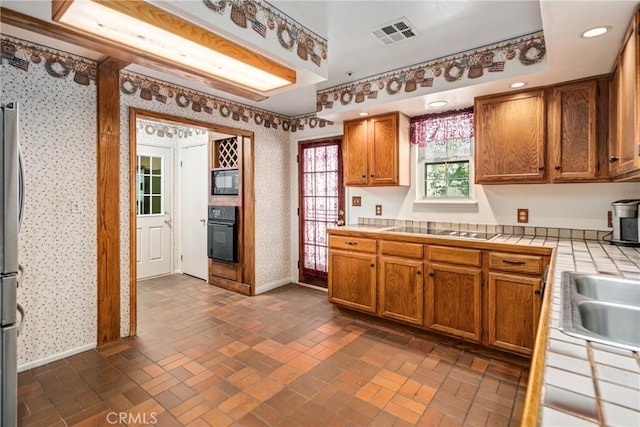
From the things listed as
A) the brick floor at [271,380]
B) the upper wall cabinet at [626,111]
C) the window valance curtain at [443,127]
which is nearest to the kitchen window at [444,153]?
the window valance curtain at [443,127]

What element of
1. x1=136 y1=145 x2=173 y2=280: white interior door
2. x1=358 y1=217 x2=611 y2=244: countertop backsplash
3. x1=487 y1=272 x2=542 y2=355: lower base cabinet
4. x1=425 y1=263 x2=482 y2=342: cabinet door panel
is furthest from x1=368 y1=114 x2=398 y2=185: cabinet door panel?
x1=136 y1=145 x2=173 y2=280: white interior door

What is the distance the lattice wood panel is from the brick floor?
89.0 inches

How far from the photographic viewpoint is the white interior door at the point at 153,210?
5.19m

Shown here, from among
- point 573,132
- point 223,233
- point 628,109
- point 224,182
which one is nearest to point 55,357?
point 223,233

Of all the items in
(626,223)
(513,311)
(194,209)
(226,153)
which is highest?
(226,153)

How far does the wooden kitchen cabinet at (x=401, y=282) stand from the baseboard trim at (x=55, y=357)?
8.67ft

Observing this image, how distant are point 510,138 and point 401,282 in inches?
62.4

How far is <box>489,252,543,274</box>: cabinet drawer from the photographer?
2.46 meters

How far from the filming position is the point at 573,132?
2.56 metres

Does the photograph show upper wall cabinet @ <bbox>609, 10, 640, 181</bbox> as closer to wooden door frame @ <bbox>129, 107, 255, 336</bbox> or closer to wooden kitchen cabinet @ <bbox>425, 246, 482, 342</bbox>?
Result: wooden kitchen cabinet @ <bbox>425, 246, 482, 342</bbox>

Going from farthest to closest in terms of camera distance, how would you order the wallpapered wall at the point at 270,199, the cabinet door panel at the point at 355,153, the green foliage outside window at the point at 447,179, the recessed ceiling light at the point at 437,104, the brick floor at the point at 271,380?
the wallpapered wall at the point at 270,199 → the cabinet door panel at the point at 355,153 → the green foliage outside window at the point at 447,179 → the recessed ceiling light at the point at 437,104 → the brick floor at the point at 271,380

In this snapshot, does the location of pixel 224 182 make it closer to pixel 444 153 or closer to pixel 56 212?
pixel 56 212

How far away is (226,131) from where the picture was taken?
4055 millimetres

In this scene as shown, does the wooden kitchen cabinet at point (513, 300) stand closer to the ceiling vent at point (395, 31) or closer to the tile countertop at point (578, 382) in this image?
the tile countertop at point (578, 382)
